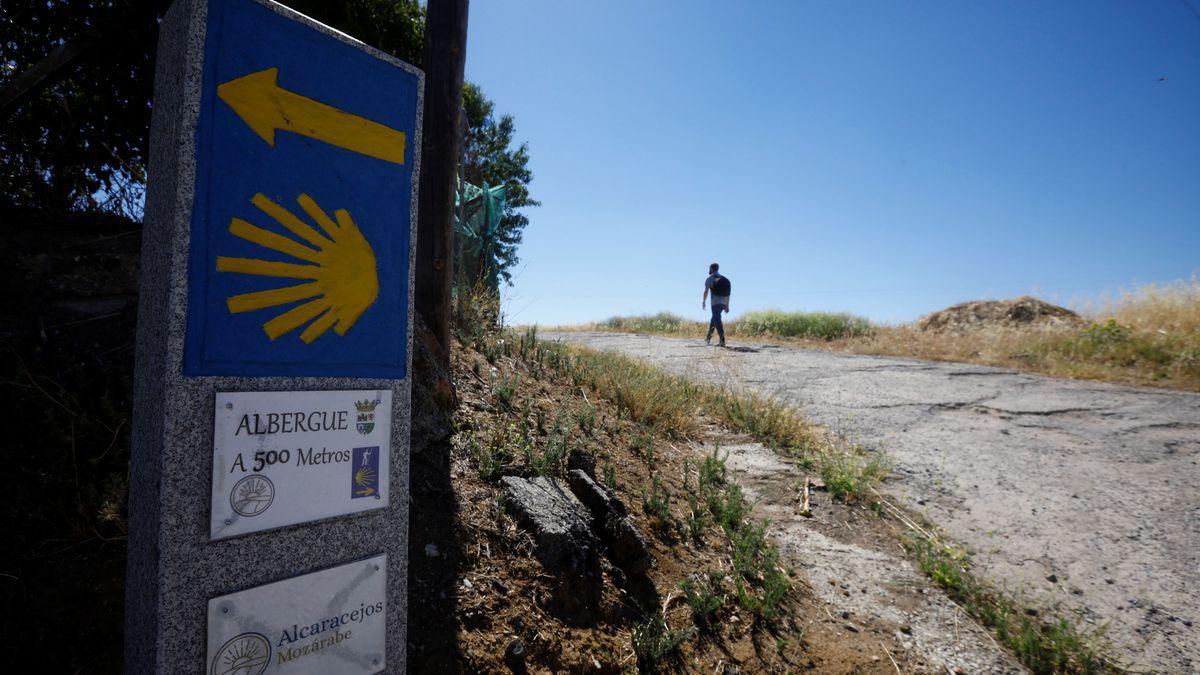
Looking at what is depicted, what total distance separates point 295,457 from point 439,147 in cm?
296

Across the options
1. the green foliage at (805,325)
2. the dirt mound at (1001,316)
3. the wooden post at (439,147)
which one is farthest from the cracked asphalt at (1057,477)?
the green foliage at (805,325)

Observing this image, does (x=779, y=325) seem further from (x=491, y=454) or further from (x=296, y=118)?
(x=296, y=118)

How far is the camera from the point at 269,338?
1.80 metres

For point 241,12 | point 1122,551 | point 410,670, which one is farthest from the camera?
point 1122,551

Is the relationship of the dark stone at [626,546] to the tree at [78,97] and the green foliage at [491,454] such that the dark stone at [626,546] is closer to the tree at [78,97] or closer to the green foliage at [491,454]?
the green foliage at [491,454]

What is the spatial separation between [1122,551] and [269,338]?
17.5ft

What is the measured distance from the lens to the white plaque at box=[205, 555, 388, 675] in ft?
5.48

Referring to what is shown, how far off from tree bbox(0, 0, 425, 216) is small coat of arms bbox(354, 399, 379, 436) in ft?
14.8

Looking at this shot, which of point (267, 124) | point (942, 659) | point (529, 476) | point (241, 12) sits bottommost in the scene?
point (942, 659)

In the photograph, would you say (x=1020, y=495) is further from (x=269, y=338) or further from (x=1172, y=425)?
(x=269, y=338)

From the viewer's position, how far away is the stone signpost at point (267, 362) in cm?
164

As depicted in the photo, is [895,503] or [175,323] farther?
[895,503]

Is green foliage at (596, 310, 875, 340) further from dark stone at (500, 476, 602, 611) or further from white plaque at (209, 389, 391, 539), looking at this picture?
white plaque at (209, 389, 391, 539)

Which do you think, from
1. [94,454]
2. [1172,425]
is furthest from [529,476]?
[1172,425]
